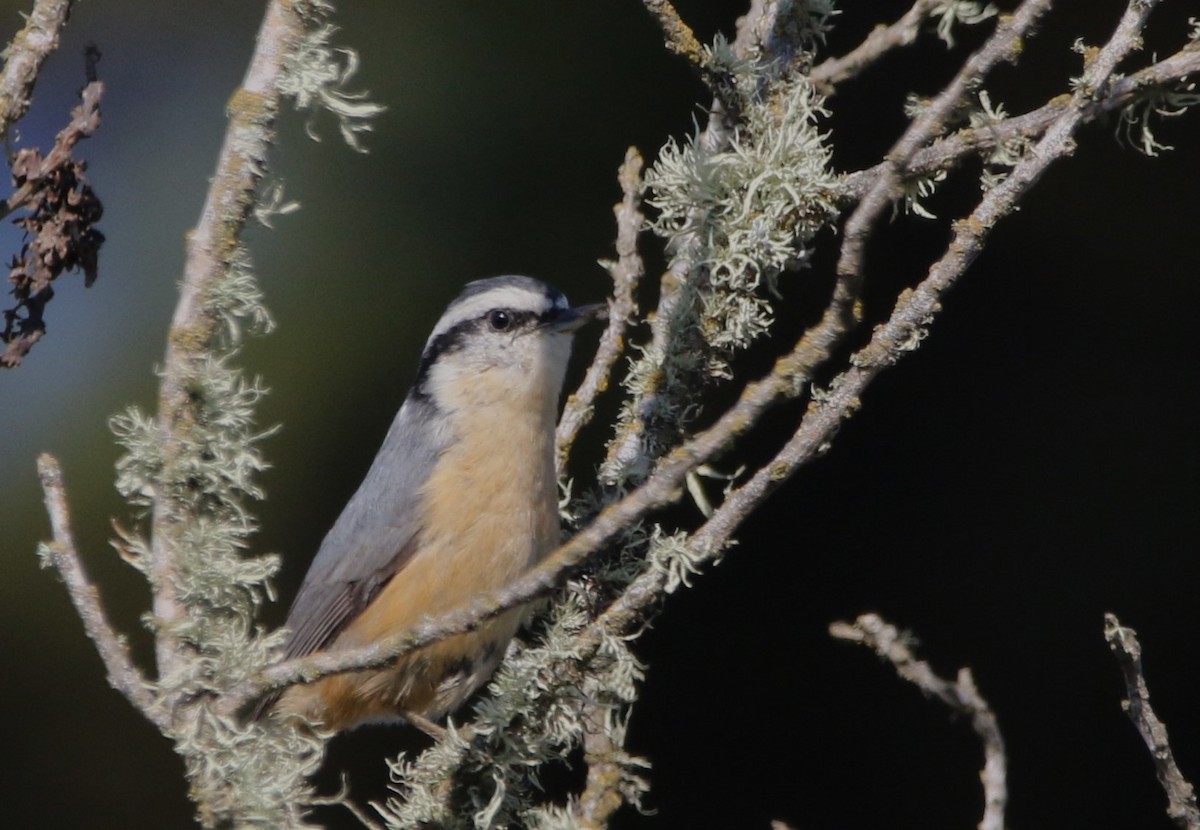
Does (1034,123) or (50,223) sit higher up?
(1034,123)

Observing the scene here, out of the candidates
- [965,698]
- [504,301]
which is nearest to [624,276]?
[504,301]

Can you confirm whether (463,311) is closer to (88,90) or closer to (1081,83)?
(88,90)

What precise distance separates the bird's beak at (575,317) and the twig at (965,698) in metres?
0.94

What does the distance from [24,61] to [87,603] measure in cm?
55

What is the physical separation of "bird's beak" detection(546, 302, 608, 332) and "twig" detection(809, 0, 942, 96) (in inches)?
20.4

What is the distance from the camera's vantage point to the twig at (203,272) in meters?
1.36

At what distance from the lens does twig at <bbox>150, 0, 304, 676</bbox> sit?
1.36m

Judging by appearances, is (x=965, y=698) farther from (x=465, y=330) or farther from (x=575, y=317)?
(x=465, y=330)

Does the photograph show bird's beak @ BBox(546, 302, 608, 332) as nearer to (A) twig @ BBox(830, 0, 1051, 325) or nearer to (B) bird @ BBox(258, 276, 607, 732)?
(B) bird @ BBox(258, 276, 607, 732)

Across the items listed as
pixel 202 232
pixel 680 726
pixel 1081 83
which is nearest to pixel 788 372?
pixel 1081 83

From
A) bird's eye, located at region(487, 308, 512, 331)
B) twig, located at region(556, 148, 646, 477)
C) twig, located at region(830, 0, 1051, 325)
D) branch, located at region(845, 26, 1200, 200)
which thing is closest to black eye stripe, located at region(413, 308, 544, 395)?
bird's eye, located at region(487, 308, 512, 331)

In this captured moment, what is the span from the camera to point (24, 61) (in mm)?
1331

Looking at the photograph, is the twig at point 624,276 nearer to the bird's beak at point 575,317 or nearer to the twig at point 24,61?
the bird's beak at point 575,317

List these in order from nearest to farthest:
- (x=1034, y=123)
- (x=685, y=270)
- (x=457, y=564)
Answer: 1. (x=1034, y=123)
2. (x=685, y=270)
3. (x=457, y=564)
